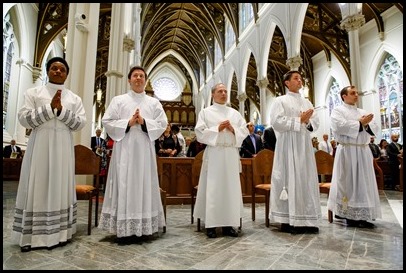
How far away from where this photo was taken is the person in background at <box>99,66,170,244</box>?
9.04 ft

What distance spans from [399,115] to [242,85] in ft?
24.5

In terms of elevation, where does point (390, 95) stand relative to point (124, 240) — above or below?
above

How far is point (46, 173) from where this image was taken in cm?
266

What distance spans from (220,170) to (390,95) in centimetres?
1195

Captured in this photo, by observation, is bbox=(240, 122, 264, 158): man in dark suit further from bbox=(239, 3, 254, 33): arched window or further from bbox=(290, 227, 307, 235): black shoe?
bbox=(239, 3, 254, 33): arched window

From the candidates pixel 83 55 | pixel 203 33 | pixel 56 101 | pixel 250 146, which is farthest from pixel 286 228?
pixel 203 33

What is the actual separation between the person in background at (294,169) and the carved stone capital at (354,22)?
6233 mm

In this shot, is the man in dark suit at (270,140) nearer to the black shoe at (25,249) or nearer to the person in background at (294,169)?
the person in background at (294,169)


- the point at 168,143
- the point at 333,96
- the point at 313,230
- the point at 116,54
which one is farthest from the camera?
the point at 333,96

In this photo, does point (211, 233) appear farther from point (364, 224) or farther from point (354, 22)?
point (354, 22)

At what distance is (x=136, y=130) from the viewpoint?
296 centimetres

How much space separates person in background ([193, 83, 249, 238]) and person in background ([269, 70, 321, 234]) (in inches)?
18.0

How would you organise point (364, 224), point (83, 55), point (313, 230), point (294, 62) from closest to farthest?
1. point (313, 230)
2. point (364, 224)
3. point (83, 55)
4. point (294, 62)

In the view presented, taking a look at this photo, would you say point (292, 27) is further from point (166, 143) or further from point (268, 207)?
point (268, 207)
